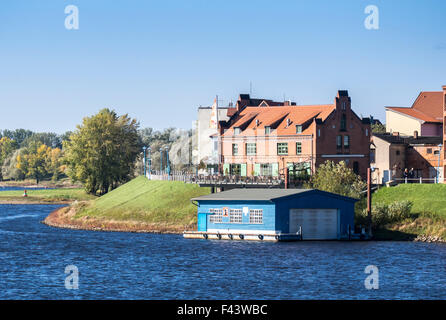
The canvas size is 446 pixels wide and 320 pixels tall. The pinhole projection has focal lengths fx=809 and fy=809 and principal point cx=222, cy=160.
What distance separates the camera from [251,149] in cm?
11631

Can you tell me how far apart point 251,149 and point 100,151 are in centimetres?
5011

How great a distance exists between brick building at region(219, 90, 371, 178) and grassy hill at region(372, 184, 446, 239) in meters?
16.1

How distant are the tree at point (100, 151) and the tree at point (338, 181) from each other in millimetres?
63985

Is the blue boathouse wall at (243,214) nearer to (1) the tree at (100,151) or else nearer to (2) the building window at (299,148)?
(2) the building window at (299,148)

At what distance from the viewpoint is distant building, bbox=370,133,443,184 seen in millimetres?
113625

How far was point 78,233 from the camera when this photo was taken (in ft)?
324

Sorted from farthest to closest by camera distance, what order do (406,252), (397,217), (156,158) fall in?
(156,158) → (397,217) → (406,252)

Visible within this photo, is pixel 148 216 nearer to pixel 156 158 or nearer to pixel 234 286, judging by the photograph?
pixel 234 286

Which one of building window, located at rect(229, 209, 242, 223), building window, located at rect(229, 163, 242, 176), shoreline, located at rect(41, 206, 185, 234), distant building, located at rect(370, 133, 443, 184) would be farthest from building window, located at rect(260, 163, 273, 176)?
building window, located at rect(229, 209, 242, 223)

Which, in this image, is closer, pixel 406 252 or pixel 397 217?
pixel 406 252

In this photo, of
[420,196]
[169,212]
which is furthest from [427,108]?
[169,212]
